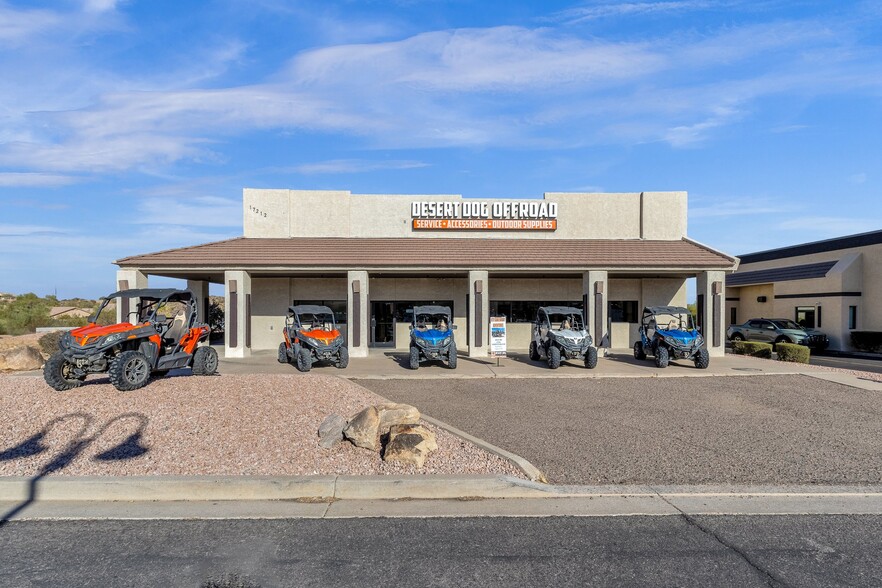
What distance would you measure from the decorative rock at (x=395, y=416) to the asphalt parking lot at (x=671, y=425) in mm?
1316

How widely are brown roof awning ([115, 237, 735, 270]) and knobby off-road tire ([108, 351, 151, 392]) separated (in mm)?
10618

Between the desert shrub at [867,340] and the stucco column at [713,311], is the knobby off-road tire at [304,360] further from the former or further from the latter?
the desert shrub at [867,340]

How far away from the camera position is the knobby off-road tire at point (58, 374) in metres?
10.7

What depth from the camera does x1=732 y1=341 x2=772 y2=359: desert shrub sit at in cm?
2183

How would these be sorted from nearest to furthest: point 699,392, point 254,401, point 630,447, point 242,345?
point 630,447 < point 254,401 < point 699,392 < point 242,345

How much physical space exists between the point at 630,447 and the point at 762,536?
3142mm

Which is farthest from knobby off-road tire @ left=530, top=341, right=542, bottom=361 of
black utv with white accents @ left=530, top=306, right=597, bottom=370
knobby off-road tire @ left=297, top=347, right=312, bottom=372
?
knobby off-road tire @ left=297, top=347, right=312, bottom=372

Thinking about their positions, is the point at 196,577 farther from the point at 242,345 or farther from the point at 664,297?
the point at 664,297

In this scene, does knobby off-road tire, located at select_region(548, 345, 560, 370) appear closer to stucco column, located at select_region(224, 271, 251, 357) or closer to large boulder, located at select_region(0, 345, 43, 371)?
stucco column, located at select_region(224, 271, 251, 357)

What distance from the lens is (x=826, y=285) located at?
30859 mm

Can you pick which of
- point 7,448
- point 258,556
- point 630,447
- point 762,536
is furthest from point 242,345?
point 762,536

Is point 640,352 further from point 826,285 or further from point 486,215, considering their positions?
point 826,285

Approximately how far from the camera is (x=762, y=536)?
5.34 metres

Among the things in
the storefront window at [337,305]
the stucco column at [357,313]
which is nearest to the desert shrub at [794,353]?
the stucco column at [357,313]
